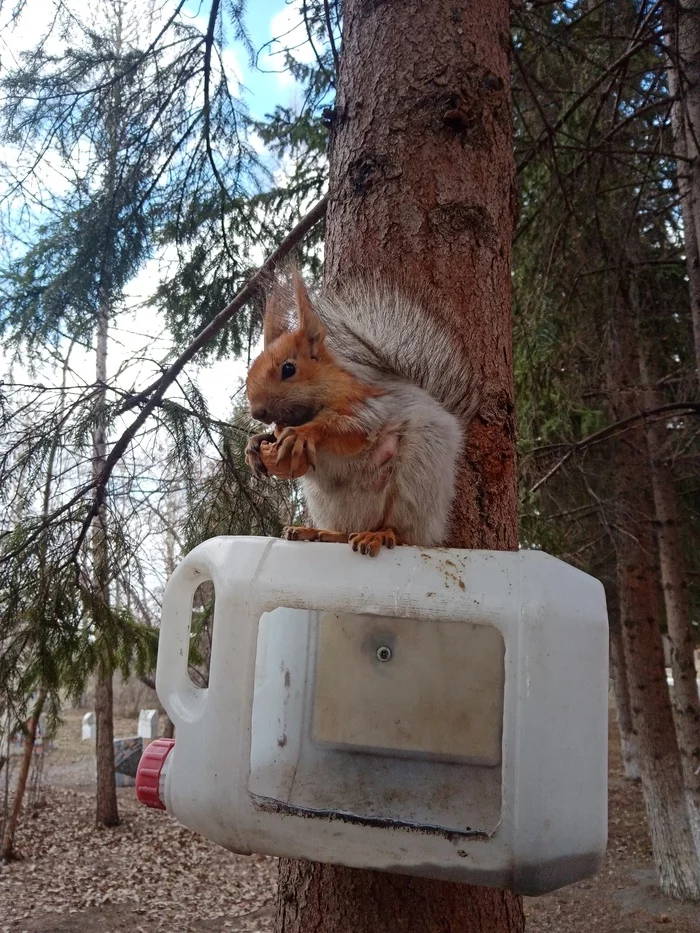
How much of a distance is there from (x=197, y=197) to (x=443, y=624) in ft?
6.34

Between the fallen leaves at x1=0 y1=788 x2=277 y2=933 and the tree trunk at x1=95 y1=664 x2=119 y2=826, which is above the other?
the tree trunk at x1=95 y1=664 x2=119 y2=826

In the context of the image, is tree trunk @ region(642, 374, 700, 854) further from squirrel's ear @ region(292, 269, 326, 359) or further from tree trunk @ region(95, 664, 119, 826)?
tree trunk @ region(95, 664, 119, 826)

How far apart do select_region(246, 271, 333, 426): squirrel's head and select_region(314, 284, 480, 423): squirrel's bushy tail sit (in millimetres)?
75

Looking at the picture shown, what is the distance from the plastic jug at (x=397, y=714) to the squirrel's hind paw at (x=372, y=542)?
0.03 feet

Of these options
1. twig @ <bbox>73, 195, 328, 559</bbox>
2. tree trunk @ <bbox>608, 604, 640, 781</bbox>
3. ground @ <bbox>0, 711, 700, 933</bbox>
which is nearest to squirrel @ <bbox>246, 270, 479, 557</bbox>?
twig @ <bbox>73, 195, 328, 559</bbox>

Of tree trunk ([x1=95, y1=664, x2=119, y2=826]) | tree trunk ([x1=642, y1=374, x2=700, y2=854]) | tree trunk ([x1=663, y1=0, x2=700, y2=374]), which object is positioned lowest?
tree trunk ([x1=95, y1=664, x2=119, y2=826])

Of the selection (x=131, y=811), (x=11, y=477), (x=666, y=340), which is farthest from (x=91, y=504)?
(x=131, y=811)

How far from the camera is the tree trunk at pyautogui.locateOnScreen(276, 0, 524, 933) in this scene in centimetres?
105

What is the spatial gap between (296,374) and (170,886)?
6508 millimetres

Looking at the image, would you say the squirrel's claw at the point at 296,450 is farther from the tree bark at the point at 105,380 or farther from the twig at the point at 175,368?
the tree bark at the point at 105,380

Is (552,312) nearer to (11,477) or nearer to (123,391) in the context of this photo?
(123,391)

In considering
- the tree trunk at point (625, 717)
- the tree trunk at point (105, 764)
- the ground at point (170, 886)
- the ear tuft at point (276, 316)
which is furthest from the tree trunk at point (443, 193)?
the tree trunk at point (625, 717)

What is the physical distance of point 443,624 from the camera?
3.07ft

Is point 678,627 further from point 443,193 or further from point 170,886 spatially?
point 443,193
